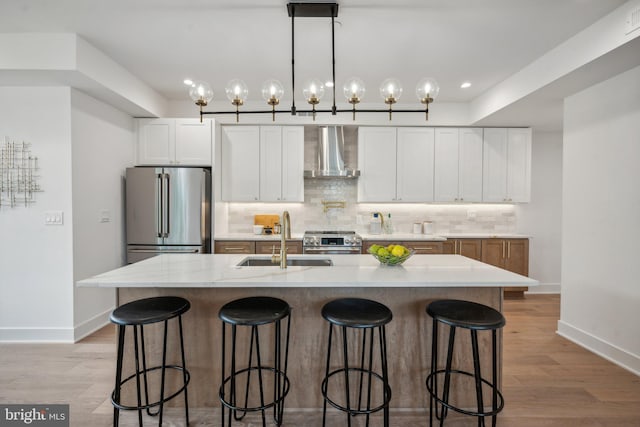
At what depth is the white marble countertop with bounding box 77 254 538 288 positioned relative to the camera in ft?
5.96

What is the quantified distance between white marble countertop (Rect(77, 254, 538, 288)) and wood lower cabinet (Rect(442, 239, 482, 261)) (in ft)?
6.58

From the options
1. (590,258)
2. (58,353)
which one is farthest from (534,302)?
(58,353)

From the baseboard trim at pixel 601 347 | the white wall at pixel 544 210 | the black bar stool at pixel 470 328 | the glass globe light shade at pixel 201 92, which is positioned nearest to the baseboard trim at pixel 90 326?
the glass globe light shade at pixel 201 92

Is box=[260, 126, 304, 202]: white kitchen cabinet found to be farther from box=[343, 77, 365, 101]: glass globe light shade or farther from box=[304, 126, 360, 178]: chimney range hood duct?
box=[343, 77, 365, 101]: glass globe light shade

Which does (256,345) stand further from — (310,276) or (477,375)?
(477,375)

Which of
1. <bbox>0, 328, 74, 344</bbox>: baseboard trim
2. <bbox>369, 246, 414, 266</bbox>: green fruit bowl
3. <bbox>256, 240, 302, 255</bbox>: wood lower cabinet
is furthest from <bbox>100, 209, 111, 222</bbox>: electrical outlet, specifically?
<bbox>369, 246, 414, 266</bbox>: green fruit bowl

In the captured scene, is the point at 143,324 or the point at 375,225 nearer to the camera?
the point at 143,324

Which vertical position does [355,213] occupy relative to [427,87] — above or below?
below

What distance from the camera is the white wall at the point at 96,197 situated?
318cm

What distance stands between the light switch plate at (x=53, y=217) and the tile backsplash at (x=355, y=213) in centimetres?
202

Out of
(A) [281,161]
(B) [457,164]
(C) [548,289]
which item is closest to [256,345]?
(A) [281,161]

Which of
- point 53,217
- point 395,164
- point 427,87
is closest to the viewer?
point 427,87

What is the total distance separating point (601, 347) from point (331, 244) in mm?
2837

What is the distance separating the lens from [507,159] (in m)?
4.53
